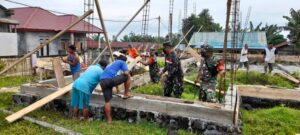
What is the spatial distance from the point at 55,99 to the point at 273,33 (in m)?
35.9

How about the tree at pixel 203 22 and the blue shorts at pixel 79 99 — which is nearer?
the blue shorts at pixel 79 99

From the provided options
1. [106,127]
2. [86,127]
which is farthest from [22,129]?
[106,127]

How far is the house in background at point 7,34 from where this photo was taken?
Answer: 15945 mm

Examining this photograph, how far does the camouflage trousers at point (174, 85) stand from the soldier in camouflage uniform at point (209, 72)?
0.82 meters

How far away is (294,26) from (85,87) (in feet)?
104

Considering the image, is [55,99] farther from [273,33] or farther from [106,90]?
[273,33]

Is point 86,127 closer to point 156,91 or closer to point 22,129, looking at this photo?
point 22,129

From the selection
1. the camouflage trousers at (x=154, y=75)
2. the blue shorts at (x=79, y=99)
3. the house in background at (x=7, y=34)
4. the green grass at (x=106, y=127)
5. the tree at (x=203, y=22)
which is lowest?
the green grass at (x=106, y=127)

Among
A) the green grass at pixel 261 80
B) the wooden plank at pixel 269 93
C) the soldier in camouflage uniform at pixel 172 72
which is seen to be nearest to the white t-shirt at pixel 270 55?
the green grass at pixel 261 80

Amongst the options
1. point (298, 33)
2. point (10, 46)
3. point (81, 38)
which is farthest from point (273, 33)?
point (10, 46)

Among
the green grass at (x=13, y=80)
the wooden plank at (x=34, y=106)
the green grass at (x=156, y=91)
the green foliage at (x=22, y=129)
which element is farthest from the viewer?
the green grass at (x=13, y=80)

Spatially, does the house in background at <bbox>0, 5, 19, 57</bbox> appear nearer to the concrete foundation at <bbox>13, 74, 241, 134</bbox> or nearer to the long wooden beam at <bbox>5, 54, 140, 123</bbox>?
the concrete foundation at <bbox>13, 74, 241, 134</bbox>

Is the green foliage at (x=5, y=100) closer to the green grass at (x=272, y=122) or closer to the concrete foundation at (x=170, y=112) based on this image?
the concrete foundation at (x=170, y=112)

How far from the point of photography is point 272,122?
18.8 ft
